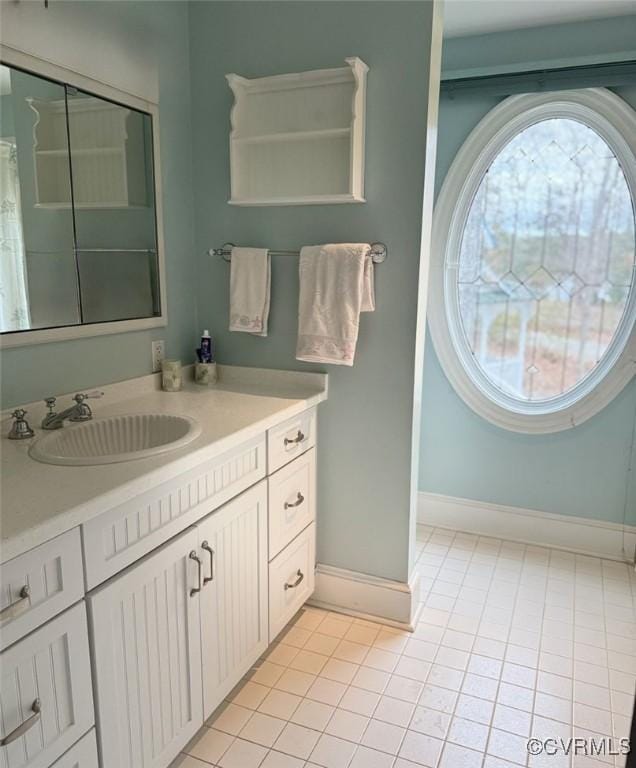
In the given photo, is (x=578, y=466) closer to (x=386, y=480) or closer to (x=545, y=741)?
(x=386, y=480)

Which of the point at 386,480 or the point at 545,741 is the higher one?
the point at 386,480

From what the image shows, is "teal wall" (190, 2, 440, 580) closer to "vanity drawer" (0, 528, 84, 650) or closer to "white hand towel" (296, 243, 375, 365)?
"white hand towel" (296, 243, 375, 365)

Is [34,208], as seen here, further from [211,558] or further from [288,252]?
[211,558]

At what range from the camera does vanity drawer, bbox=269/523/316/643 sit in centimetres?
207

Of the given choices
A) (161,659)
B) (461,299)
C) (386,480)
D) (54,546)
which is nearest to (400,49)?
(461,299)

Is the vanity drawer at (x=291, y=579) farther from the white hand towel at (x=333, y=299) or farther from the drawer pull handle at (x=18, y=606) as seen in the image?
the drawer pull handle at (x=18, y=606)

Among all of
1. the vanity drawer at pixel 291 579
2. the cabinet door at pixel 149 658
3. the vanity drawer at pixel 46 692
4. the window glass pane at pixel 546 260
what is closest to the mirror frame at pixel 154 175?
the cabinet door at pixel 149 658

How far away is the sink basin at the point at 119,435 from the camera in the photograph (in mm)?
1610

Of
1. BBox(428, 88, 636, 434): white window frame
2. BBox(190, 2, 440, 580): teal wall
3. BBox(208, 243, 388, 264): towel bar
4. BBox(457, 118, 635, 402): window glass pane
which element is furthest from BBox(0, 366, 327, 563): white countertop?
BBox(457, 118, 635, 402): window glass pane

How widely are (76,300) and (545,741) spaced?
1973 millimetres

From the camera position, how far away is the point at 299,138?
212 centimetres

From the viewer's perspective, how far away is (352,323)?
2133 mm

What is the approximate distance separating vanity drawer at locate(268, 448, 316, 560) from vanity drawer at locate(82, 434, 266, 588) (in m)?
0.17

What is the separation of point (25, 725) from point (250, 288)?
158 centimetres
